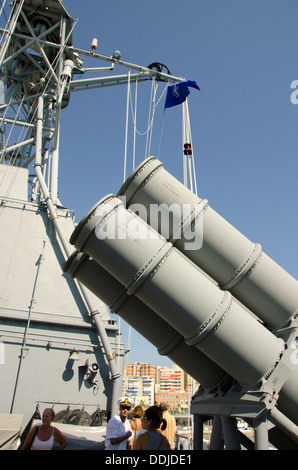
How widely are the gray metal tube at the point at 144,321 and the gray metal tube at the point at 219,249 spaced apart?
2.97ft

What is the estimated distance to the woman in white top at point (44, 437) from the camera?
3.37 m

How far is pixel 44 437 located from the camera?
3441 millimetres

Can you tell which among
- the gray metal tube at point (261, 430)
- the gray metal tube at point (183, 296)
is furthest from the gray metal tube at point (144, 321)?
the gray metal tube at point (261, 430)

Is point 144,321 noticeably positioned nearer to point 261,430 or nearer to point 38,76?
point 261,430

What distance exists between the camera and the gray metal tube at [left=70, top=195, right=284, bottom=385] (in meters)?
3.90

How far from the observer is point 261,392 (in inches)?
148

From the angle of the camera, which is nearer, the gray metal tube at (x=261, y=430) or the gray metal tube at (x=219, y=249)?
the gray metal tube at (x=261, y=430)

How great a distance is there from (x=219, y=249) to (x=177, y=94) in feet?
27.1

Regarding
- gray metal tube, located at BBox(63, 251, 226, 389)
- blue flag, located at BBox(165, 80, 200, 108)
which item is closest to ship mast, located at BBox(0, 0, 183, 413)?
blue flag, located at BBox(165, 80, 200, 108)

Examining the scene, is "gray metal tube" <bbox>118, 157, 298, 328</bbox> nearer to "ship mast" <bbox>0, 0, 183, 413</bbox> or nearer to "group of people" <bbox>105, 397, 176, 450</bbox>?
"group of people" <bbox>105, 397, 176, 450</bbox>

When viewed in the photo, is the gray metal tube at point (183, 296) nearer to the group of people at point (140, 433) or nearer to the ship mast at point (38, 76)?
the group of people at point (140, 433)

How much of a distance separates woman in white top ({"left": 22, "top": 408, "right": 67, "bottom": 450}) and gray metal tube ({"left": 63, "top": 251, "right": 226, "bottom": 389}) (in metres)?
1.47

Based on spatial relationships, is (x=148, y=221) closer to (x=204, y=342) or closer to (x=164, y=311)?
(x=164, y=311)
